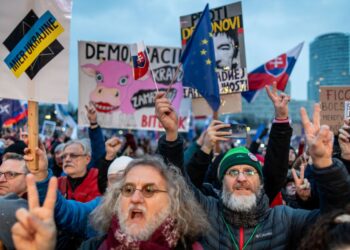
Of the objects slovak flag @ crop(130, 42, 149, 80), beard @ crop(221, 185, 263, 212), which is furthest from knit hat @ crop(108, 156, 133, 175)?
beard @ crop(221, 185, 263, 212)

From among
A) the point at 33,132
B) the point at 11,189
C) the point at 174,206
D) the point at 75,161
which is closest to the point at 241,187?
the point at 174,206

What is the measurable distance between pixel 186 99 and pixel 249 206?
12.8 feet

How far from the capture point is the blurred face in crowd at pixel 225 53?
18.0 feet

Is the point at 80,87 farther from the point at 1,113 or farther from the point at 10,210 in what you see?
the point at 1,113

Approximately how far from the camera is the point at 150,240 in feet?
6.85

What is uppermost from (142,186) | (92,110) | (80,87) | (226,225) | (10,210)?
(80,87)

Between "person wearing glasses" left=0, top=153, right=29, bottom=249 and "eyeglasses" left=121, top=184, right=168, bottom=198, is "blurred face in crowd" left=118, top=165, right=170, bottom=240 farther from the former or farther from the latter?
"person wearing glasses" left=0, top=153, right=29, bottom=249

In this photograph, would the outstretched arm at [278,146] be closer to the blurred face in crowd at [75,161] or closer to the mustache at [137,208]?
the mustache at [137,208]

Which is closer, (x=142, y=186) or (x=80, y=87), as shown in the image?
(x=142, y=186)

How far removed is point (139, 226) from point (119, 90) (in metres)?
4.27

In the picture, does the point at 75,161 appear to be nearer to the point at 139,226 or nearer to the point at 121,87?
the point at 121,87

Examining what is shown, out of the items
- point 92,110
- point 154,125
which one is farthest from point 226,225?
point 154,125

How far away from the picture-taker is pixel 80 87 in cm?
601

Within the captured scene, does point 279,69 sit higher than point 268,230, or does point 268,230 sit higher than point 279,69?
point 279,69
